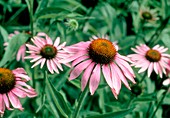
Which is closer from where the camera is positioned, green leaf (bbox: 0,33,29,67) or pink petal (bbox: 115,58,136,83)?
pink petal (bbox: 115,58,136,83)

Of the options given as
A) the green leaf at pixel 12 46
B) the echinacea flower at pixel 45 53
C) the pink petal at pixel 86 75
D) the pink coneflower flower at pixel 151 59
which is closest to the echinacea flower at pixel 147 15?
the pink coneflower flower at pixel 151 59

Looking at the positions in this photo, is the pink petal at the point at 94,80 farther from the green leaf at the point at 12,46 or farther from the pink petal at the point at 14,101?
the green leaf at the point at 12,46

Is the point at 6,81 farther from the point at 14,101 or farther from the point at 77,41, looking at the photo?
the point at 77,41

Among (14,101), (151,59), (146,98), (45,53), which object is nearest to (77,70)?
(14,101)

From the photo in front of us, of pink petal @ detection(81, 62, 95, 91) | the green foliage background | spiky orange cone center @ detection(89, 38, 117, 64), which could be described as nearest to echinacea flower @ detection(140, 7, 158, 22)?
the green foliage background

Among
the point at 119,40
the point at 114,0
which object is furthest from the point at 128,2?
the point at 119,40

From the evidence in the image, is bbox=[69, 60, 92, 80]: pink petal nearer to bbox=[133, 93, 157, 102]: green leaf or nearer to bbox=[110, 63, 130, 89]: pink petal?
bbox=[110, 63, 130, 89]: pink petal
